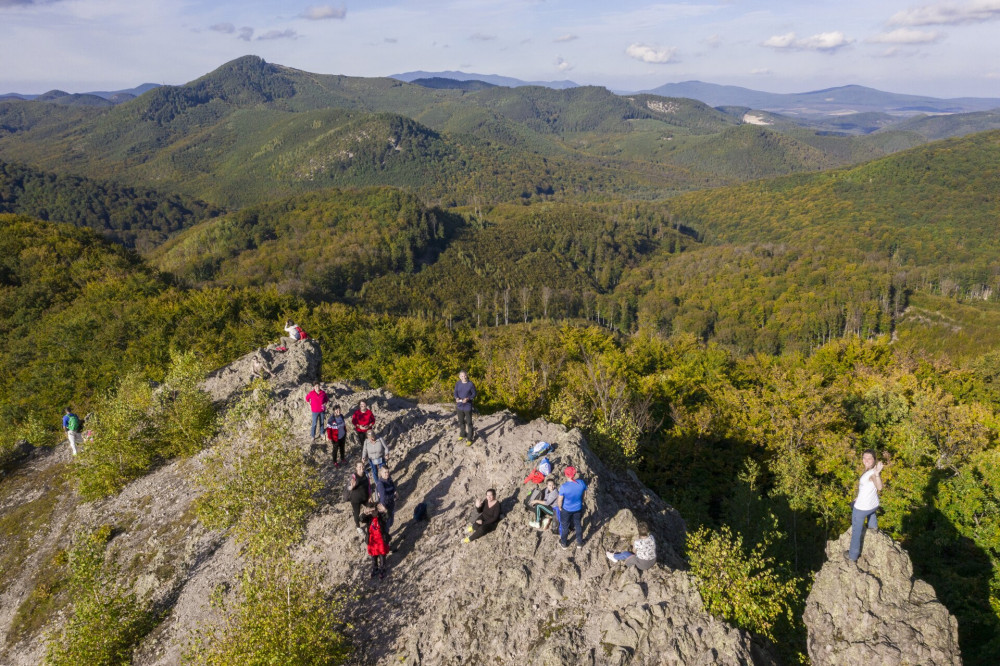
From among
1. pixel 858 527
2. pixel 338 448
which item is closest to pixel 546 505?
pixel 858 527

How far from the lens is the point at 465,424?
18344mm

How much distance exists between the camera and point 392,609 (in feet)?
42.5

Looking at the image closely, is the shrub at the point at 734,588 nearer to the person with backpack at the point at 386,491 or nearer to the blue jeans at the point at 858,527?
the blue jeans at the point at 858,527

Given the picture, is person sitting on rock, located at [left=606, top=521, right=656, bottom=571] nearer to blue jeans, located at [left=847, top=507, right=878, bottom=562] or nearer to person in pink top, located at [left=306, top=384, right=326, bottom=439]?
blue jeans, located at [left=847, top=507, right=878, bottom=562]

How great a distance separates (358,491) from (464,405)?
4.89 metres

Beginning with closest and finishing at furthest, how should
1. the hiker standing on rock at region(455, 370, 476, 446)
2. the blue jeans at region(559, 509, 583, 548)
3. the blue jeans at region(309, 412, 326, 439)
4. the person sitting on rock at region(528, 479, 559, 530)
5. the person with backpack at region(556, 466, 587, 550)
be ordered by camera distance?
the person with backpack at region(556, 466, 587, 550) → the blue jeans at region(559, 509, 583, 548) → the person sitting on rock at region(528, 479, 559, 530) → the hiker standing on rock at region(455, 370, 476, 446) → the blue jeans at region(309, 412, 326, 439)

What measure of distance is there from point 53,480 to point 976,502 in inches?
1621

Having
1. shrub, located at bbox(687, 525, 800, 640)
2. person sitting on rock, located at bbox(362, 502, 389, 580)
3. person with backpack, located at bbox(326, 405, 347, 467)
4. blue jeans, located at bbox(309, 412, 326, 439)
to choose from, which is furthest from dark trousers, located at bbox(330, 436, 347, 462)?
shrub, located at bbox(687, 525, 800, 640)

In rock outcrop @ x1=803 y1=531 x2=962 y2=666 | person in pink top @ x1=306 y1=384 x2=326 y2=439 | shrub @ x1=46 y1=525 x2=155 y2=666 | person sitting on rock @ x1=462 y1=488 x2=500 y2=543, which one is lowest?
shrub @ x1=46 y1=525 x2=155 y2=666

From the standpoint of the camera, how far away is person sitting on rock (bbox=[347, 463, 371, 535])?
47.3 ft

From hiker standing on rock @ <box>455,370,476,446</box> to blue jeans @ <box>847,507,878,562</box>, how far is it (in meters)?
11.3

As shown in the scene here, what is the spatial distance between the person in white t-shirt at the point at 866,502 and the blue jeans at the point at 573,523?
21.2 feet

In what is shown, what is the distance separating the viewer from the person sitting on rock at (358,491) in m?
Result: 14.4

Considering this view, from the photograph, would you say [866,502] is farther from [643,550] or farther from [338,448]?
[338,448]
